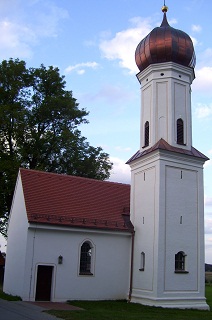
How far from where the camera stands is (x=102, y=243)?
78.1 ft

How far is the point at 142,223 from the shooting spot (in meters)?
23.6

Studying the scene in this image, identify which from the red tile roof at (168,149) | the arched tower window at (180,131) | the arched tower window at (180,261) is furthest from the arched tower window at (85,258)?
the arched tower window at (180,131)

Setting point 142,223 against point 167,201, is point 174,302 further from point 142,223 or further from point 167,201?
point 167,201

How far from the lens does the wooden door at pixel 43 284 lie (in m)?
21.5

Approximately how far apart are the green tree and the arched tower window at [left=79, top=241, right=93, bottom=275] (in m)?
10.0

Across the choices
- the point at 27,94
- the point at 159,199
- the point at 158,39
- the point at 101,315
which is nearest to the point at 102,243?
the point at 159,199

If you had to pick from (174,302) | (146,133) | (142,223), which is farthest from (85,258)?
(146,133)

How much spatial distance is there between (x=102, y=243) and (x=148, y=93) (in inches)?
372

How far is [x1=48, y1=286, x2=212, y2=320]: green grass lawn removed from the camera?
15875 mm

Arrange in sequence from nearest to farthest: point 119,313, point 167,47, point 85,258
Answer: point 119,313
point 85,258
point 167,47

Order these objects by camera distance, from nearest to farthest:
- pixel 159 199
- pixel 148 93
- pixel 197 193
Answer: pixel 159 199 → pixel 197 193 → pixel 148 93

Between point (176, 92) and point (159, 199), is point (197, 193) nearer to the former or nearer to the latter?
point (159, 199)

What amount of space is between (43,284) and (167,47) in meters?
15.0

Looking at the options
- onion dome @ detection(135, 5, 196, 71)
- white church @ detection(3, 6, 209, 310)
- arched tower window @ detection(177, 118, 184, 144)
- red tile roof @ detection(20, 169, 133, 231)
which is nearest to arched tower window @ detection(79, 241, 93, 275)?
white church @ detection(3, 6, 209, 310)
